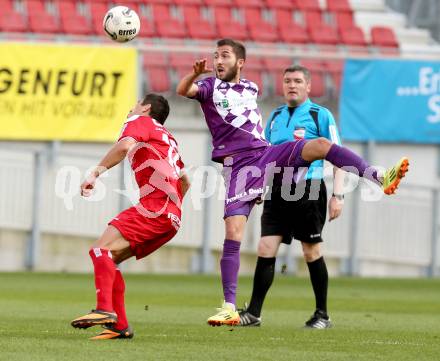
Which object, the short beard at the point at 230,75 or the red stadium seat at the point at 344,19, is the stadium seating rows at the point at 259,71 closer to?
the red stadium seat at the point at 344,19

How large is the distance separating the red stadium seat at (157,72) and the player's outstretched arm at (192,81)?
8358 mm

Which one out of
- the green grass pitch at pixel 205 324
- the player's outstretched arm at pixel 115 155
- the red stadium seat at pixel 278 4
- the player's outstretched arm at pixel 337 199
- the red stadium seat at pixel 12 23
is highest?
the red stadium seat at pixel 278 4

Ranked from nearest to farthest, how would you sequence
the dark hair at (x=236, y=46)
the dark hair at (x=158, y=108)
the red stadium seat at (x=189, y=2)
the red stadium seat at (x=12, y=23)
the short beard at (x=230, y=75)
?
the dark hair at (x=158, y=108), the dark hair at (x=236, y=46), the short beard at (x=230, y=75), the red stadium seat at (x=12, y=23), the red stadium seat at (x=189, y=2)

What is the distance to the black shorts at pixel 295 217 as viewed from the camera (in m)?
8.43

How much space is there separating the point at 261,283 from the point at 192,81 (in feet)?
5.17

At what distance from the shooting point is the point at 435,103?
1630cm

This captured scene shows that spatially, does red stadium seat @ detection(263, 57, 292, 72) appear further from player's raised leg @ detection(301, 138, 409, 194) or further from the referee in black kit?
player's raised leg @ detection(301, 138, 409, 194)

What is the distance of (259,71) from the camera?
16781 mm

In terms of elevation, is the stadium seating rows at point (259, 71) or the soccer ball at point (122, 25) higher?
the stadium seating rows at point (259, 71)

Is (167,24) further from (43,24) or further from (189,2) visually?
(43,24)

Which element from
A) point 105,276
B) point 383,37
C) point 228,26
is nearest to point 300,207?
point 105,276

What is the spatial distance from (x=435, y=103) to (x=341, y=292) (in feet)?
14.0

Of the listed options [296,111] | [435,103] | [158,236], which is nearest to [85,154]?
[435,103]

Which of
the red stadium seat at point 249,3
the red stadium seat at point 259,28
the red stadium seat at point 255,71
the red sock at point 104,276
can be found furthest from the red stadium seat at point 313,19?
the red sock at point 104,276
